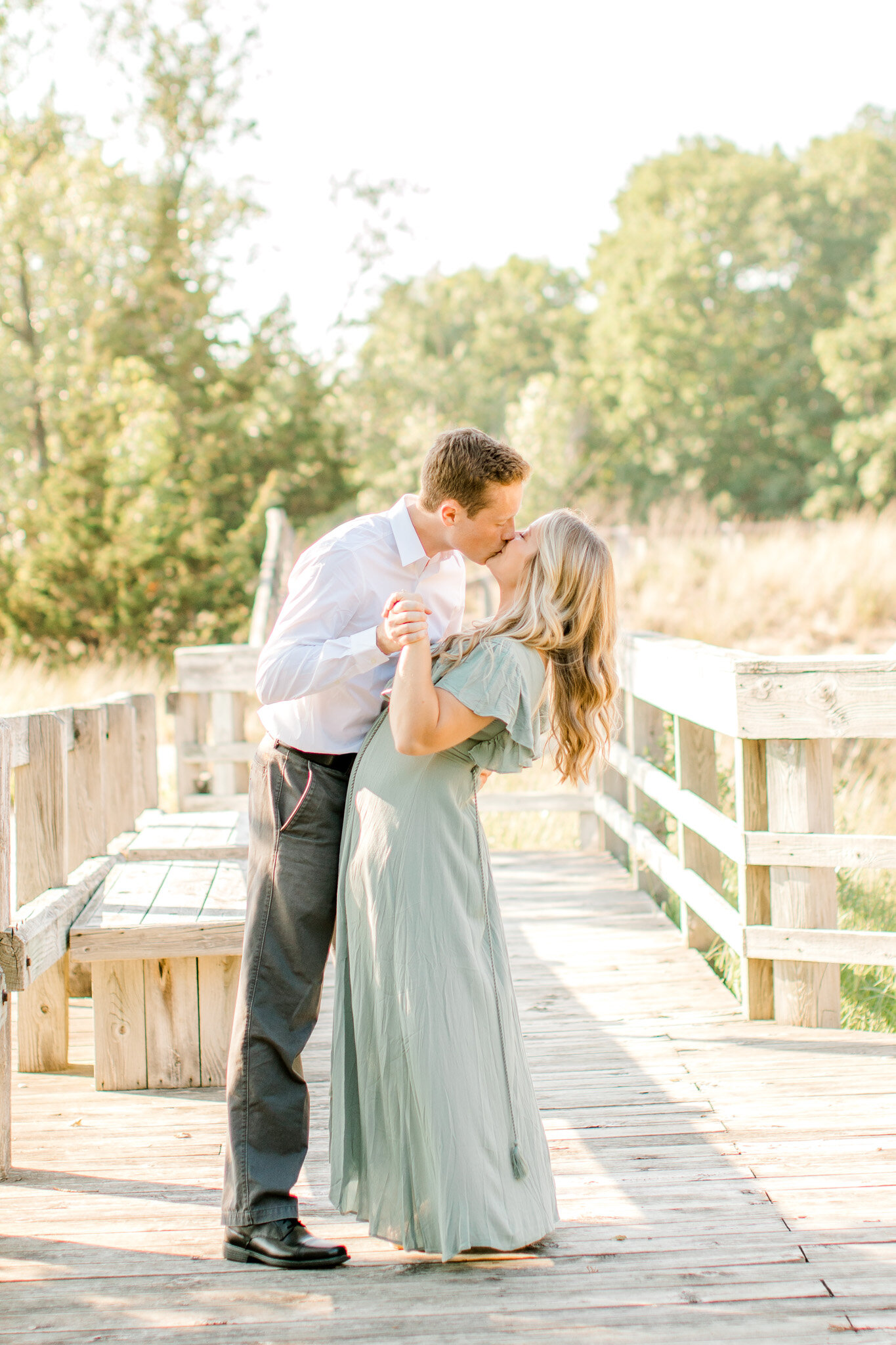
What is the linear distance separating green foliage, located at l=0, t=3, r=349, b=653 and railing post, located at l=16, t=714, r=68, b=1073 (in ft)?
35.9

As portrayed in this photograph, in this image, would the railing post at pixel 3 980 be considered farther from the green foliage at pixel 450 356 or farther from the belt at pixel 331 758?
the green foliage at pixel 450 356

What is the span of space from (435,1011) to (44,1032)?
1.82 m

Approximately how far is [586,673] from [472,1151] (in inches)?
38.9

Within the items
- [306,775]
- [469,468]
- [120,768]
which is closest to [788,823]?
[306,775]

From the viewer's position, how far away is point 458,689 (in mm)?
2377

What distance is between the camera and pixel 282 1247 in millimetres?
A: 2455

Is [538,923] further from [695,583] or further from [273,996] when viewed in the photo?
Answer: [695,583]

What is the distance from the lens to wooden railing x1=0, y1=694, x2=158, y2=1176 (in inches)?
116

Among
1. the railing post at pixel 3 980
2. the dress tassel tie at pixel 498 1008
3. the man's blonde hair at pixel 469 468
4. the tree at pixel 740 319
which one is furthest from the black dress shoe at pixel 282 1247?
the tree at pixel 740 319

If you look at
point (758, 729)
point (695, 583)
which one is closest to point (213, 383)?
point (695, 583)

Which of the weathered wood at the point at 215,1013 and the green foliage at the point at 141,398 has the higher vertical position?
the green foliage at the point at 141,398

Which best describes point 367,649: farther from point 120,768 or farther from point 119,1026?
point 120,768

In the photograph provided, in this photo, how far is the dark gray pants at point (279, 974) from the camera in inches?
99.0

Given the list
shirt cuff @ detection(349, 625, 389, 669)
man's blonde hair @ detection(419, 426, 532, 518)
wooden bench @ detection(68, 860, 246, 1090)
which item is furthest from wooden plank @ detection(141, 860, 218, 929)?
man's blonde hair @ detection(419, 426, 532, 518)
